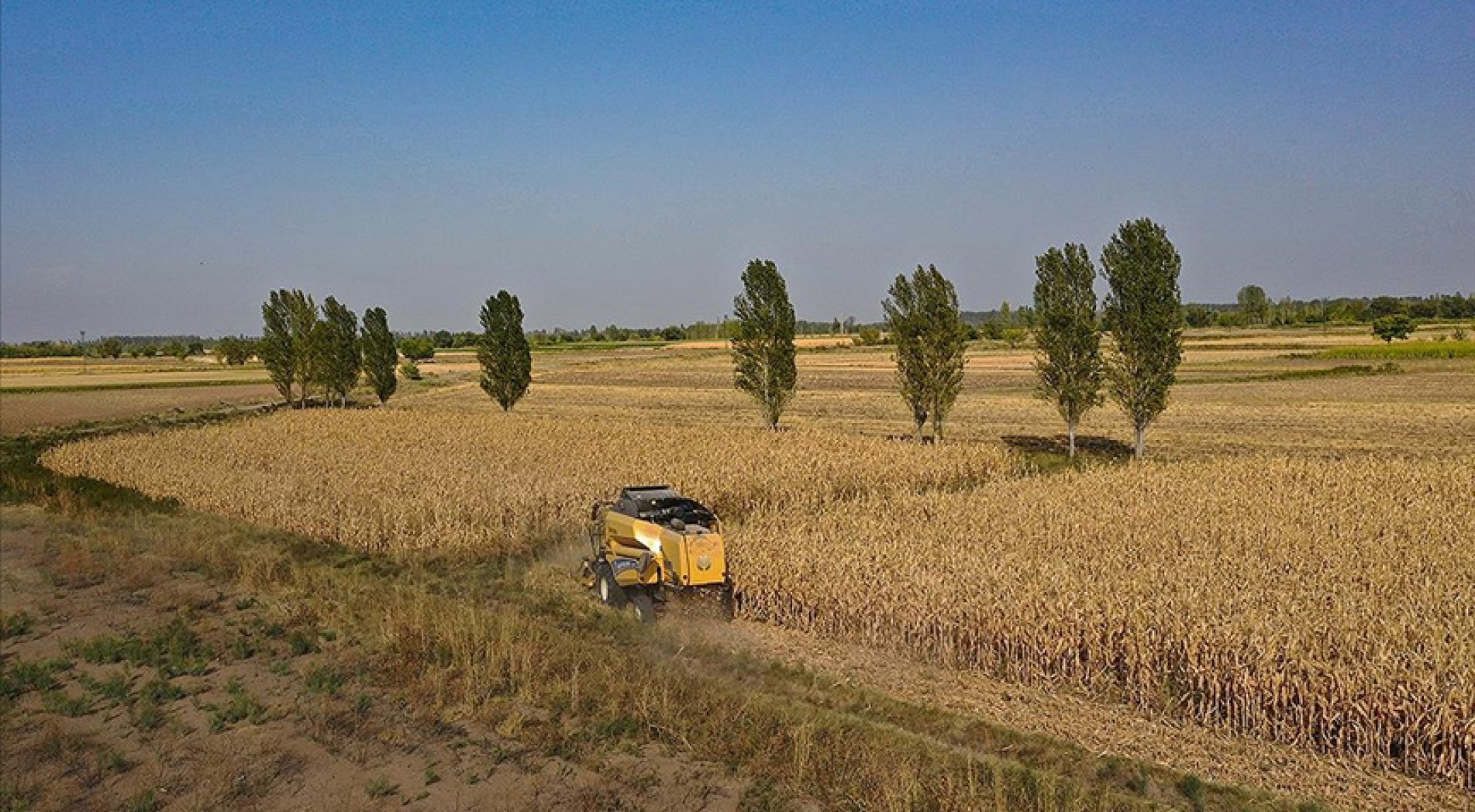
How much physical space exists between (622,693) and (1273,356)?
88951mm

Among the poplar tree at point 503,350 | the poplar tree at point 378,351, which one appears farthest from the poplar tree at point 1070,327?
the poplar tree at point 378,351

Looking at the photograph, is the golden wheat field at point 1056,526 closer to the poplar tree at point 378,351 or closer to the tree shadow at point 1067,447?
the tree shadow at point 1067,447

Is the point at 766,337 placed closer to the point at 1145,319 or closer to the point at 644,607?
the point at 1145,319

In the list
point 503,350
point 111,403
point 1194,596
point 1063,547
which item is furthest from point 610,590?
point 111,403

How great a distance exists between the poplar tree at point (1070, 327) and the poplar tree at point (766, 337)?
10.2 meters

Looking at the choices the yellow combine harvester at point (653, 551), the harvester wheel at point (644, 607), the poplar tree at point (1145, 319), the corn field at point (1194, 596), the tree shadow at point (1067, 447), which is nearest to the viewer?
the corn field at point (1194, 596)

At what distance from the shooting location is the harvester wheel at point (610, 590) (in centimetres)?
1485

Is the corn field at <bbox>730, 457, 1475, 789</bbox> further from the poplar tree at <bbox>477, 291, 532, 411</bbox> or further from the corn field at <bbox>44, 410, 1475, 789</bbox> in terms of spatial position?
the poplar tree at <bbox>477, 291, 532, 411</bbox>

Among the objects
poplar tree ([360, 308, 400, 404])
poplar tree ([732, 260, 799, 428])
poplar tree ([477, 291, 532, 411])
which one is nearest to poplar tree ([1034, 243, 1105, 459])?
poplar tree ([732, 260, 799, 428])

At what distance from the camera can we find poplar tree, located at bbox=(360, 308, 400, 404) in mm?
59781

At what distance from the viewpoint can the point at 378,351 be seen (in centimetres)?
5981

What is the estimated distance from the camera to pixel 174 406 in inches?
2478

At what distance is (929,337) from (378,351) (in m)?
41.9

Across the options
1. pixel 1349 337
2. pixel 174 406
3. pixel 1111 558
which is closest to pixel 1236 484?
pixel 1111 558
